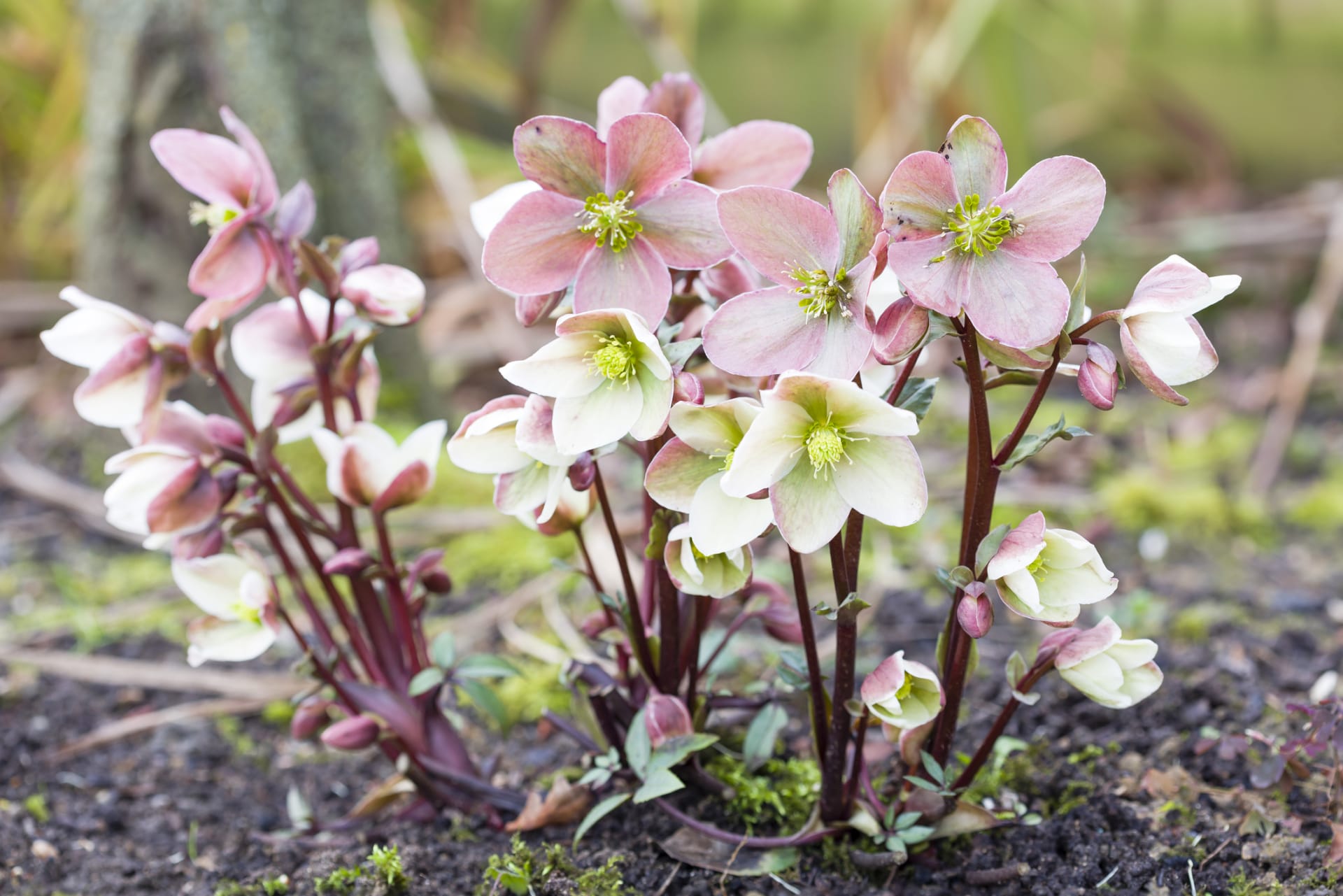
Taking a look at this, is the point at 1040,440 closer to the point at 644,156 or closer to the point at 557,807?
the point at 644,156

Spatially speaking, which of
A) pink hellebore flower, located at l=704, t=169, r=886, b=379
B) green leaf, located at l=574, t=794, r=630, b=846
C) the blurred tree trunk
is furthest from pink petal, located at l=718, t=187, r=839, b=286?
the blurred tree trunk

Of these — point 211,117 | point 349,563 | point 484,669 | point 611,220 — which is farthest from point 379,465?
point 211,117

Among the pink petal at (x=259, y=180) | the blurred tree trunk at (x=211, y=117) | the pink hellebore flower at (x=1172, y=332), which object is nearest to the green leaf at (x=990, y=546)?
the pink hellebore flower at (x=1172, y=332)

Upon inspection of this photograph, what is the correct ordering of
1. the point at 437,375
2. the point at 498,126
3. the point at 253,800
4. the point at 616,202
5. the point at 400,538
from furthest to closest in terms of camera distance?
1. the point at 498,126
2. the point at 437,375
3. the point at 400,538
4. the point at 253,800
5. the point at 616,202

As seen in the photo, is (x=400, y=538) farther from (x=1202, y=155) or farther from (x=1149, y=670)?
(x=1202, y=155)

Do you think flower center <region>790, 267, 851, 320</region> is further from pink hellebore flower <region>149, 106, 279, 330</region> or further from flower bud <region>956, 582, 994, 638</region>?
pink hellebore flower <region>149, 106, 279, 330</region>

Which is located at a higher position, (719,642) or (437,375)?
(719,642)

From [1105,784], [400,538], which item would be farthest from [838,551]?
[400,538]
